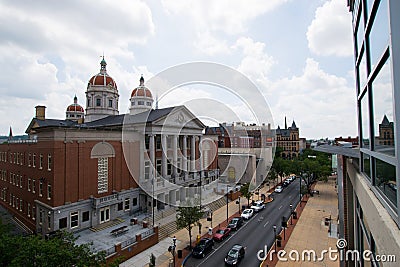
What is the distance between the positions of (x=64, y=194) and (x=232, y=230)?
691 inches

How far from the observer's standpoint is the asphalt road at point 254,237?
1791cm

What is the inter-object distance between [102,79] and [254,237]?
37.9m

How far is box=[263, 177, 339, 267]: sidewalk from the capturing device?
17.6m

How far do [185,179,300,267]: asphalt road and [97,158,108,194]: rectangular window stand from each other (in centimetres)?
1217

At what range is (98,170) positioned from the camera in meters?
23.3

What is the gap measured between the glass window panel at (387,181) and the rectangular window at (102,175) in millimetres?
23809

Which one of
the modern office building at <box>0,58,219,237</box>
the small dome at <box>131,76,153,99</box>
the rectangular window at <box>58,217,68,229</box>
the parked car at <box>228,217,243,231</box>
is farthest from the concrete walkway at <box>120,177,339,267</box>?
the small dome at <box>131,76,153,99</box>

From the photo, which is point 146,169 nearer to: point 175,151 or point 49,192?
point 175,151

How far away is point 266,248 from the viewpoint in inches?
781

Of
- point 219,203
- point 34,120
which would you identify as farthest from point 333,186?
point 34,120

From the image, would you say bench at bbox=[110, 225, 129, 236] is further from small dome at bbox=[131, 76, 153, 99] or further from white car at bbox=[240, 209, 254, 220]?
small dome at bbox=[131, 76, 153, 99]

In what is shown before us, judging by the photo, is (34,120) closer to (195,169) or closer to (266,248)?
(195,169)

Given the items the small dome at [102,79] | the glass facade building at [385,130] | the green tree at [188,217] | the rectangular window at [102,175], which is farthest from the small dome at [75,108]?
the glass facade building at [385,130]

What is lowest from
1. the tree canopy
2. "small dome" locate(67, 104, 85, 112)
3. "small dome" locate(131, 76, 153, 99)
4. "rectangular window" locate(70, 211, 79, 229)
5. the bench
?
the bench
